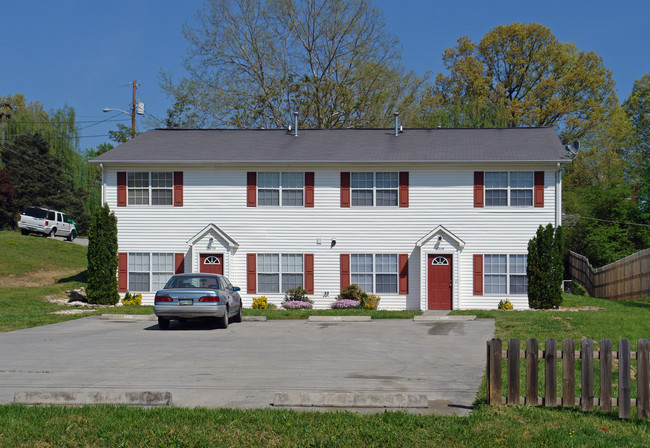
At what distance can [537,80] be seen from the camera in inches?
2183

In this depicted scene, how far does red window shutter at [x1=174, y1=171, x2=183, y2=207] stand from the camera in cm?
2975

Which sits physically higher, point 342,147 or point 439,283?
point 342,147

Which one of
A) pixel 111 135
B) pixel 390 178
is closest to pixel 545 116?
pixel 390 178

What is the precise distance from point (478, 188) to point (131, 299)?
14380 millimetres

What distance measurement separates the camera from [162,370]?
12844 millimetres

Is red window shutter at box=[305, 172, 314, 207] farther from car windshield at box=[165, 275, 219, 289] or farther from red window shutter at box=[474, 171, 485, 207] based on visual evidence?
car windshield at box=[165, 275, 219, 289]

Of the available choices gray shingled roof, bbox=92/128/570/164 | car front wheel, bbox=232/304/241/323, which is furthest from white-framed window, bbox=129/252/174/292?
car front wheel, bbox=232/304/241/323

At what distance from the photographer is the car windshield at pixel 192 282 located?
69.4 feet

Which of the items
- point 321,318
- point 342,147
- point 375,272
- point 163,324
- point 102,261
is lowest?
point 321,318

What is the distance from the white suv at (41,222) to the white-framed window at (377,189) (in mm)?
28147

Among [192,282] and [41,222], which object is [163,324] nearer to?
[192,282]

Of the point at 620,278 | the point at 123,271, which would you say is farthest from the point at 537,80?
the point at 123,271

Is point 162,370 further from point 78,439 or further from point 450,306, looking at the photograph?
point 450,306

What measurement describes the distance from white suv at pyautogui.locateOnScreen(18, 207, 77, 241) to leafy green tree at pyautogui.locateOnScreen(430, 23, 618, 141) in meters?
29.5
